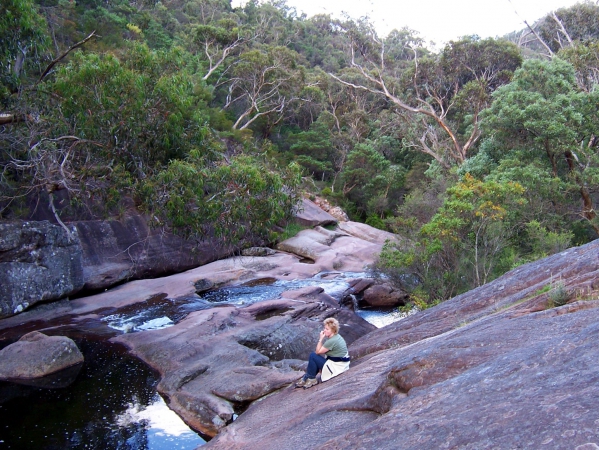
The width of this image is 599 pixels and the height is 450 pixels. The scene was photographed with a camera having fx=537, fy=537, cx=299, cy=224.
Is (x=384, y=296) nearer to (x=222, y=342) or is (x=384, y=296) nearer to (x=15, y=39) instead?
(x=222, y=342)

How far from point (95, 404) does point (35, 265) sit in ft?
22.5

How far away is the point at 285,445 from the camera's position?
6191mm

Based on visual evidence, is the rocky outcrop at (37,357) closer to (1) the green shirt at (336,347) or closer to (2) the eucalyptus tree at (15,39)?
(2) the eucalyptus tree at (15,39)

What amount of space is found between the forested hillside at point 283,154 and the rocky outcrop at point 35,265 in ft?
3.85

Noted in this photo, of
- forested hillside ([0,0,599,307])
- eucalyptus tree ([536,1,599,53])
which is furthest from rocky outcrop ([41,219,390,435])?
eucalyptus tree ([536,1,599,53])

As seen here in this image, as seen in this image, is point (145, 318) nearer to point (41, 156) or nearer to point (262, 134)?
point (41, 156)

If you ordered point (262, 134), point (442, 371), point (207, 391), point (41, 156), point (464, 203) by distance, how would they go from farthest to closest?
point (262, 134) → point (464, 203) → point (41, 156) → point (207, 391) → point (442, 371)

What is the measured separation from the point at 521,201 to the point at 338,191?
22922 millimetres

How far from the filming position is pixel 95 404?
33.8 feet

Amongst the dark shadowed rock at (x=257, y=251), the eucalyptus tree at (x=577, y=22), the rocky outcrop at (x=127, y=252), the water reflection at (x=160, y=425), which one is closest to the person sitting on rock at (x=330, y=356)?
the water reflection at (x=160, y=425)

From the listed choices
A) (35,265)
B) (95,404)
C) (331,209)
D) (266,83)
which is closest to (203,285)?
(35,265)

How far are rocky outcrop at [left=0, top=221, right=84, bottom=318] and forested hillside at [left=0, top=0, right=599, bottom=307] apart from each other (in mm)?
1173

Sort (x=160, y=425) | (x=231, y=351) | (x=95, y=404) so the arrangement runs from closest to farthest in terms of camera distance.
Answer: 1. (x=160, y=425)
2. (x=95, y=404)
3. (x=231, y=351)

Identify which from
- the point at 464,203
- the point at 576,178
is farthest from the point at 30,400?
the point at 576,178
